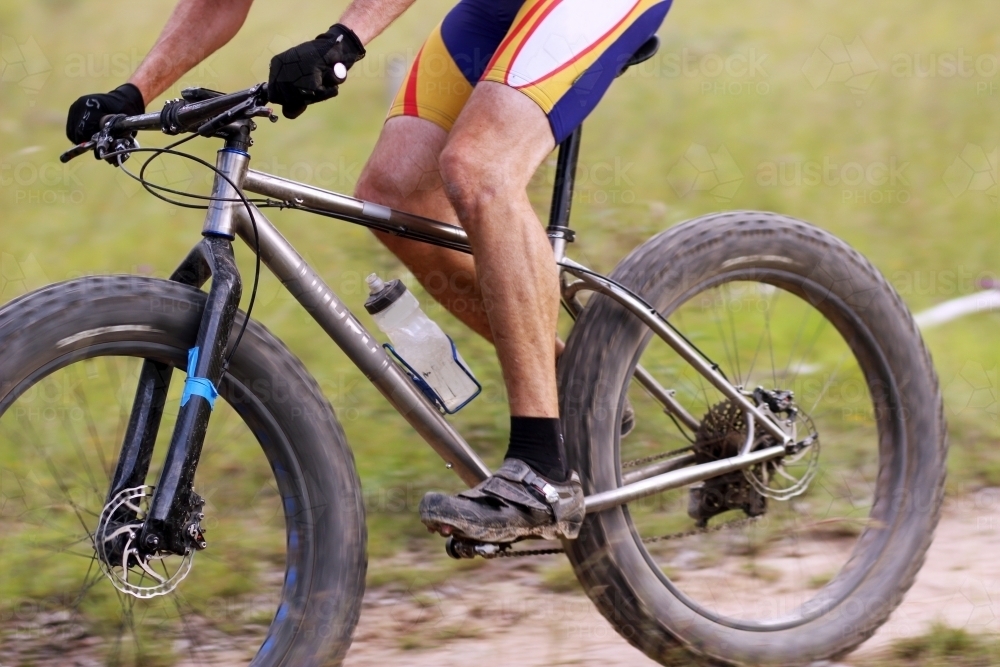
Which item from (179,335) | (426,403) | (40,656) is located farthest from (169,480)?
(40,656)

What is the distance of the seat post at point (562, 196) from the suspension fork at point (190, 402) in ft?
2.78

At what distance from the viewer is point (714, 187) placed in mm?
6133

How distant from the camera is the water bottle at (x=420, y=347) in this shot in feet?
9.02

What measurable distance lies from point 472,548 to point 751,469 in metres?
0.91

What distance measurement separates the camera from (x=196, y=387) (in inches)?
89.0

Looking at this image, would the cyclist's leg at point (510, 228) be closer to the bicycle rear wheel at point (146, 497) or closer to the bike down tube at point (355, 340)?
the bike down tube at point (355, 340)

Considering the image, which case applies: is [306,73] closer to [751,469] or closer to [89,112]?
[89,112]

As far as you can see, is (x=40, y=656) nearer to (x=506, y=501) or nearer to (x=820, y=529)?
(x=506, y=501)

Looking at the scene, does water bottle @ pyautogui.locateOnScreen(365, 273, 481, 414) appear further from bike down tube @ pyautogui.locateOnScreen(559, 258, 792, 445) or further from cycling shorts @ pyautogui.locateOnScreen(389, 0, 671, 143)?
cycling shorts @ pyautogui.locateOnScreen(389, 0, 671, 143)

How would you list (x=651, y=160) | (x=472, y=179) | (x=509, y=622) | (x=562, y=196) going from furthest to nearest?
(x=651, y=160)
(x=509, y=622)
(x=562, y=196)
(x=472, y=179)

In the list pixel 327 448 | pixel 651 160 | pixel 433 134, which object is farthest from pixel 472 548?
pixel 651 160

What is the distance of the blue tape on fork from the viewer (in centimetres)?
226

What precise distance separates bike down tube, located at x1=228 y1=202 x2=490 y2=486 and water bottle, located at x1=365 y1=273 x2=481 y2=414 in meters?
0.06

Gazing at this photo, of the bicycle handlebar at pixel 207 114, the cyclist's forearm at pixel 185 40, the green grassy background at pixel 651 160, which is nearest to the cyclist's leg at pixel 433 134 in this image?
the cyclist's forearm at pixel 185 40
